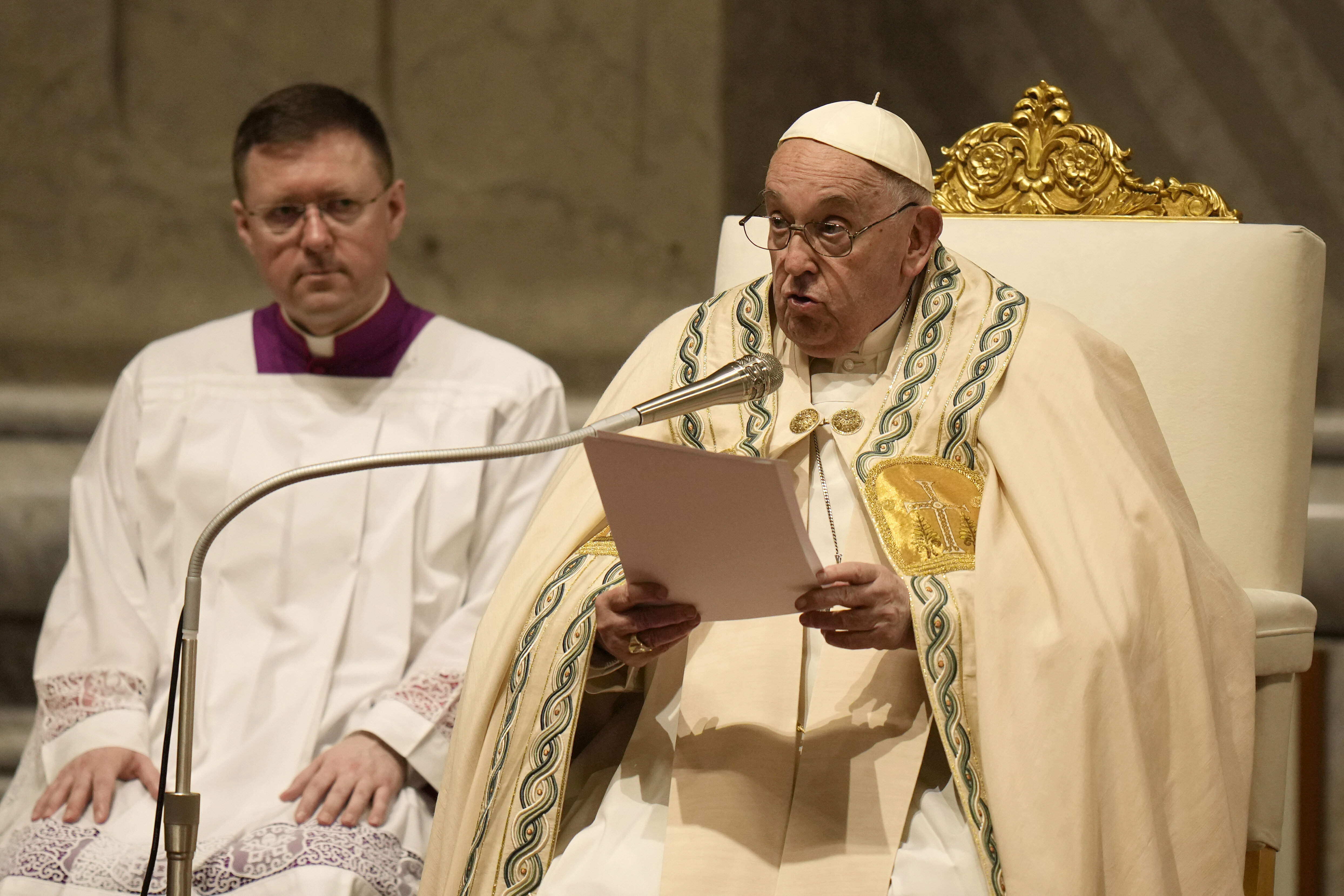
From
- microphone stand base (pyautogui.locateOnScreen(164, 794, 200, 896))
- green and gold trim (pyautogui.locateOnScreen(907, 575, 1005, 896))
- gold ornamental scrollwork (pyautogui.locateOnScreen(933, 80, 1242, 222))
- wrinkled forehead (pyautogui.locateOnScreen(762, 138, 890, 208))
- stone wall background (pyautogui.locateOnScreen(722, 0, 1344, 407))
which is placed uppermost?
stone wall background (pyautogui.locateOnScreen(722, 0, 1344, 407))

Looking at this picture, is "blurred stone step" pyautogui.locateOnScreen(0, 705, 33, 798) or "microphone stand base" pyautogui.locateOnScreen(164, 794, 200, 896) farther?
"blurred stone step" pyautogui.locateOnScreen(0, 705, 33, 798)

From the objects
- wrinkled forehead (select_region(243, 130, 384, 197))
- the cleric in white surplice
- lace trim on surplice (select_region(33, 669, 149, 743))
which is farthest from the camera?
wrinkled forehead (select_region(243, 130, 384, 197))

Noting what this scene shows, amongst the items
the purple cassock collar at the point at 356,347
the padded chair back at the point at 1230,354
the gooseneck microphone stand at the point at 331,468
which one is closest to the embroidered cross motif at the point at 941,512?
the gooseneck microphone stand at the point at 331,468

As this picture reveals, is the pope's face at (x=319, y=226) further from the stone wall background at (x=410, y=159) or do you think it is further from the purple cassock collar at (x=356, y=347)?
the stone wall background at (x=410, y=159)

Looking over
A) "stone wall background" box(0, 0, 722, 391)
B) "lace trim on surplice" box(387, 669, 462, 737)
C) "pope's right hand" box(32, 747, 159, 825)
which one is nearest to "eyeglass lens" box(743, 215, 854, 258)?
"lace trim on surplice" box(387, 669, 462, 737)

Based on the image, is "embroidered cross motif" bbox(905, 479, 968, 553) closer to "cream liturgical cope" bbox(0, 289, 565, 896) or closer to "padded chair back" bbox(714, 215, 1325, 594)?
"padded chair back" bbox(714, 215, 1325, 594)

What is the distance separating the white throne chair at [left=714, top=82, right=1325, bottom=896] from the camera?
300 cm

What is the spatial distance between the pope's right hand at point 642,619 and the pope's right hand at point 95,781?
1.14 meters

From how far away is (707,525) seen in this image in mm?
2113

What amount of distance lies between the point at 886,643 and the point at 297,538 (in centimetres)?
152

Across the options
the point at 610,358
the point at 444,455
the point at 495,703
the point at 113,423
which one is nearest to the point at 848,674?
the point at 495,703

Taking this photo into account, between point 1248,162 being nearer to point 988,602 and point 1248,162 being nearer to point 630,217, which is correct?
point 630,217

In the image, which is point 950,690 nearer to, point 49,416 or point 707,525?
point 707,525

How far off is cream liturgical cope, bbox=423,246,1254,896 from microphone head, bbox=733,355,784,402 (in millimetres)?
182
